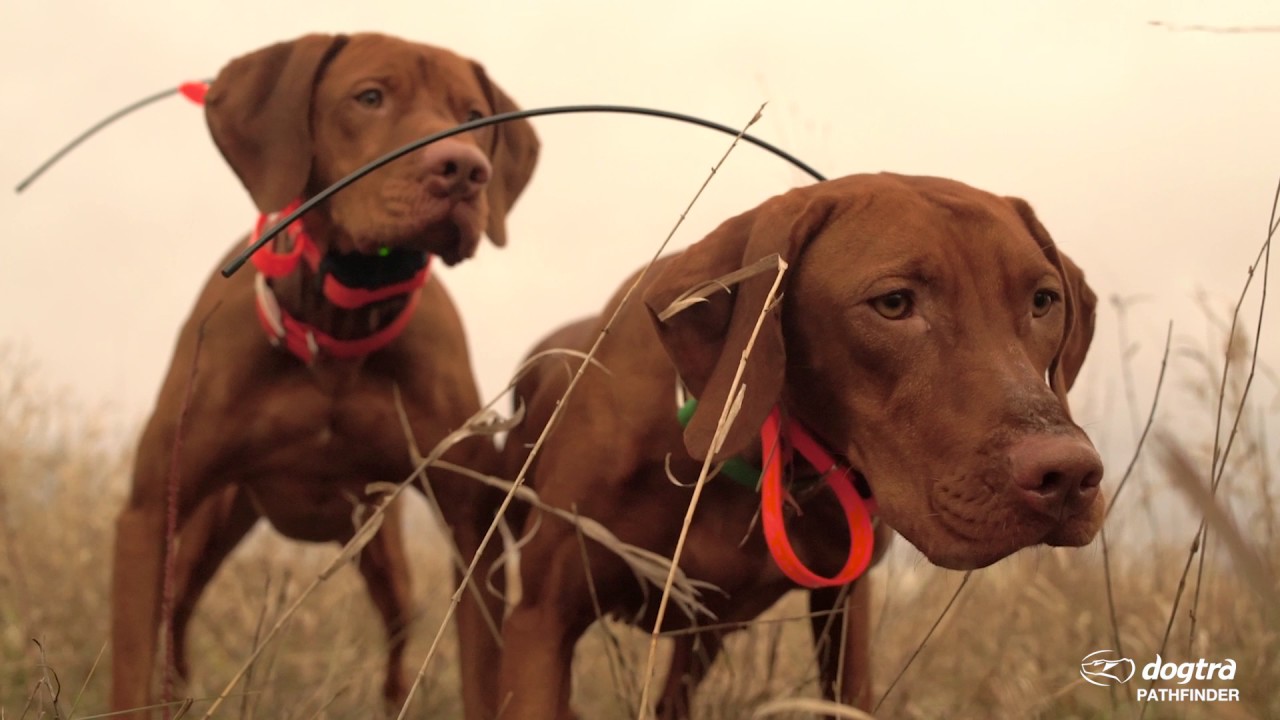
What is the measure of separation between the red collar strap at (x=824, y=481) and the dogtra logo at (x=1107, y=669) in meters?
0.56

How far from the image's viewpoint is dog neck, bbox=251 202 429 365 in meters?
3.62

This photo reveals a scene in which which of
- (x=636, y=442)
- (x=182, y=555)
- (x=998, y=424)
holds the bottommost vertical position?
(x=182, y=555)

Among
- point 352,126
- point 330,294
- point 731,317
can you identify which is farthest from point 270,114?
point 731,317

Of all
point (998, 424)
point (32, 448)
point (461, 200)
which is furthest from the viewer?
point (32, 448)

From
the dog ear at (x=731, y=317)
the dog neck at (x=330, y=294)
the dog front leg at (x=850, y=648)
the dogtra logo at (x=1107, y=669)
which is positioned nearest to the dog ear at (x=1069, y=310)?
the dog ear at (x=731, y=317)

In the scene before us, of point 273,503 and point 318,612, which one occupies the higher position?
point 273,503

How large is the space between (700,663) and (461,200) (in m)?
1.66

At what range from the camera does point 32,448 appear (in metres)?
7.00

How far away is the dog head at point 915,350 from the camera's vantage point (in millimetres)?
2203

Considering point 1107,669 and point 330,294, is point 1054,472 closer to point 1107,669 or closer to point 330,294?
point 1107,669

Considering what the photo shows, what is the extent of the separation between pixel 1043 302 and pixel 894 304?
1.13 feet

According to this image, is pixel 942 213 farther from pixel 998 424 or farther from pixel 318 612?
pixel 318 612

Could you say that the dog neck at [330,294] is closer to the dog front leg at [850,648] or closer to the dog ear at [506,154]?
the dog ear at [506,154]

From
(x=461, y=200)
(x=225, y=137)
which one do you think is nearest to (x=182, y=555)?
(x=225, y=137)
